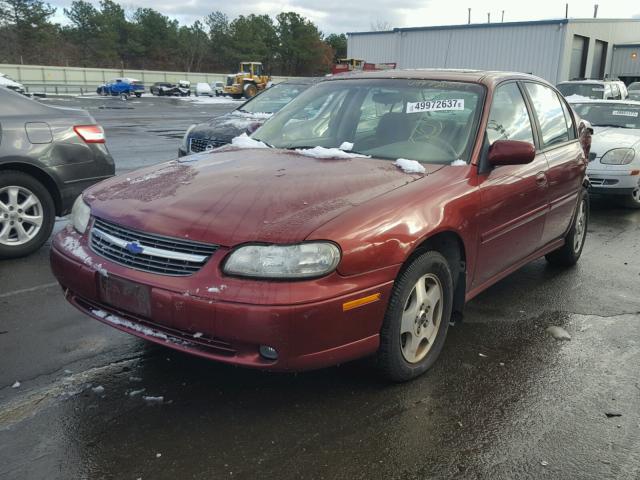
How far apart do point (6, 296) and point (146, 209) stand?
6.95 feet

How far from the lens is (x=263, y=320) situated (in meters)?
2.53

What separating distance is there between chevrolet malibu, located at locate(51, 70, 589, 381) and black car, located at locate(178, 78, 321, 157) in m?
3.20

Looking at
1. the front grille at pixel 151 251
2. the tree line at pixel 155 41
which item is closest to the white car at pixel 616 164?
the front grille at pixel 151 251

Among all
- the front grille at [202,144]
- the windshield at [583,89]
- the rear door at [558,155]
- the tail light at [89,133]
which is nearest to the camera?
the rear door at [558,155]

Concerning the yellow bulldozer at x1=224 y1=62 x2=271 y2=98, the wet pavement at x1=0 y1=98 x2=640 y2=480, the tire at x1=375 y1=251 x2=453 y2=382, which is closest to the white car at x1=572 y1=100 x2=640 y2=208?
the wet pavement at x1=0 y1=98 x2=640 y2=480

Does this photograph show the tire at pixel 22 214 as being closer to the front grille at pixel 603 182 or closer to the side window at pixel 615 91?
the front grille at pixel 603 182

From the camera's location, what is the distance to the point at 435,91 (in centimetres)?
398

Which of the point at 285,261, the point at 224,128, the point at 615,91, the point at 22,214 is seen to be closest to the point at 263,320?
the point at 285,261

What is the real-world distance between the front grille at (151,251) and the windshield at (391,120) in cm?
149

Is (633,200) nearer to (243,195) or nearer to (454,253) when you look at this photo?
(454,253)

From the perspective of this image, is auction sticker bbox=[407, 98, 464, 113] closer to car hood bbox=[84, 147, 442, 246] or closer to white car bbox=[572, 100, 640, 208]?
car hood bbox=[84, 147, 442, 246]

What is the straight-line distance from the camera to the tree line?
68.3 meters

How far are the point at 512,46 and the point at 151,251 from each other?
104 feet

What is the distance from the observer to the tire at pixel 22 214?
16.8ft
